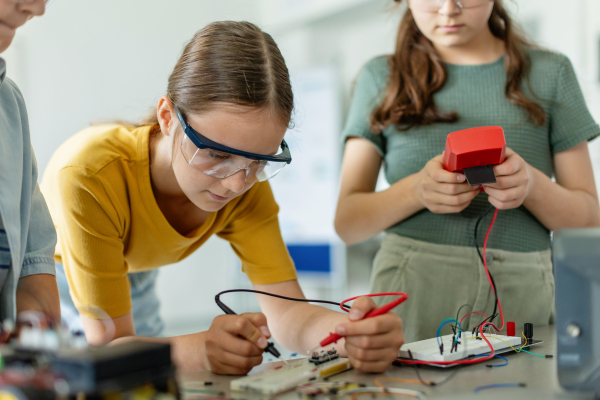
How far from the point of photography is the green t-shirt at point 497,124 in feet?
4.25

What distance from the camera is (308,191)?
430 cm

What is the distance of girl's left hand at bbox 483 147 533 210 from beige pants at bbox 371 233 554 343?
21cm

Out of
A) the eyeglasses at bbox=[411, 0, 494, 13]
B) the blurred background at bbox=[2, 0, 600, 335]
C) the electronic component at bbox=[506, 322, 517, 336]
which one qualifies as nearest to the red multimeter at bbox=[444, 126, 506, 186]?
the electronic component at bbox=[506, 322, 517, 336]

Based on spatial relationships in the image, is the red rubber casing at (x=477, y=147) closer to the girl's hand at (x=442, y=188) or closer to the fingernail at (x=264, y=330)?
the girl's hand at (x=442, y=188)

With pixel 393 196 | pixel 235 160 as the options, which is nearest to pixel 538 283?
pixel 393 196

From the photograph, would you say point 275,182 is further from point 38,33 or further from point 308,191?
point 38,33

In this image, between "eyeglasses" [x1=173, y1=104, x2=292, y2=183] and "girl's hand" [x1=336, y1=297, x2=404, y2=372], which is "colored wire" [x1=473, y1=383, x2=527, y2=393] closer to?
"girl's hand" [x1=336, y1=297, x2=404, y2=372]

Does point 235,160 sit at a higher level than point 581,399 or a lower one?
higher

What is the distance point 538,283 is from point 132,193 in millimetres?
953

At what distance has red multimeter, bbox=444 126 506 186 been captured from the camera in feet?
3.28

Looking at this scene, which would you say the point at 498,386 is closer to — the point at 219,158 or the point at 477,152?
the point at 477,152

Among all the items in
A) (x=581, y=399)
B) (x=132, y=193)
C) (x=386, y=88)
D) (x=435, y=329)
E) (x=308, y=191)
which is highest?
(x=386, y=88)

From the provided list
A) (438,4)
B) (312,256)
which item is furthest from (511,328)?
(312,256)

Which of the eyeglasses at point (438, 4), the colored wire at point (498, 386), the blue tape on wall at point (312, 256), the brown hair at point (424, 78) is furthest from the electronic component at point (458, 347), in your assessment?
the blue tape on wall at point (312, 256)
